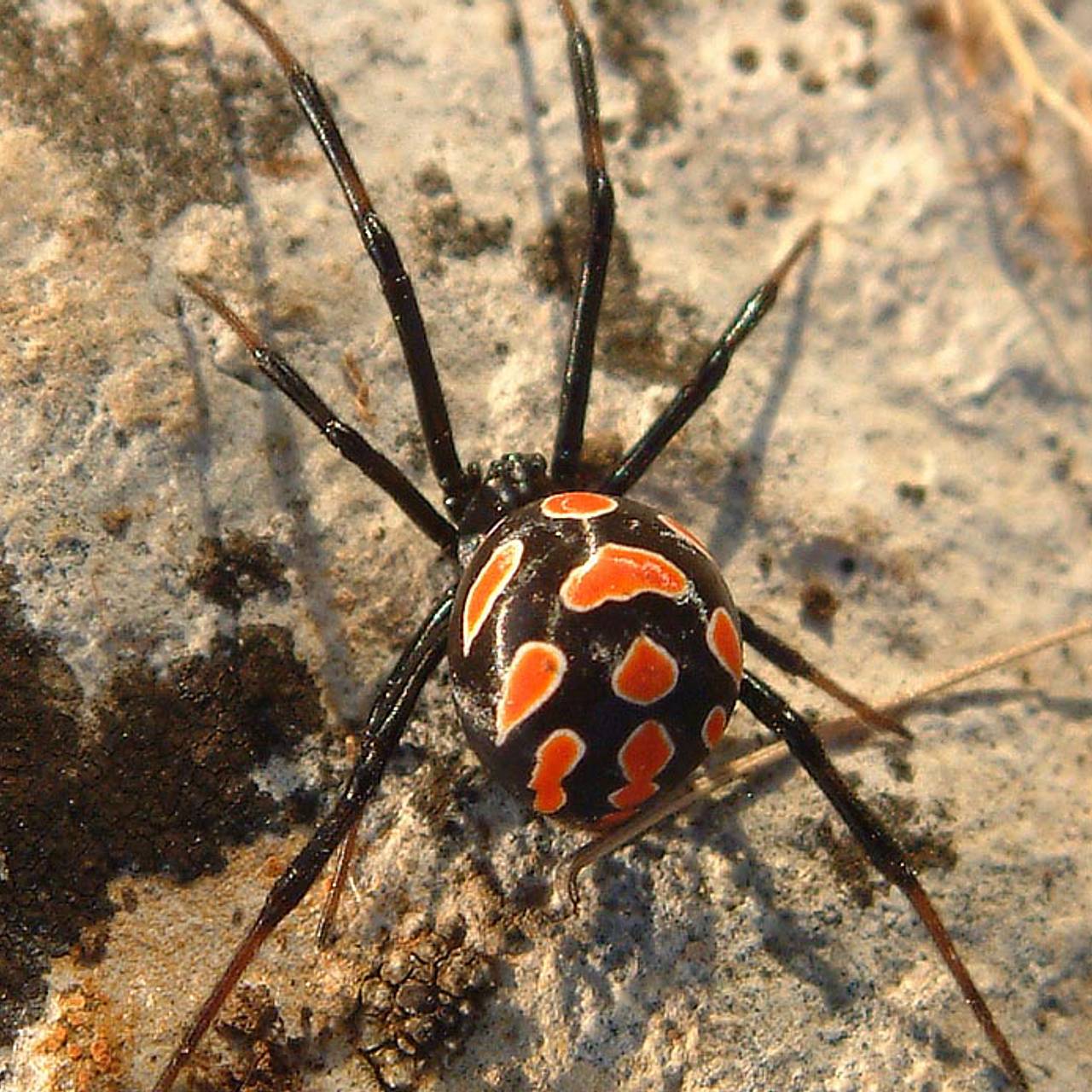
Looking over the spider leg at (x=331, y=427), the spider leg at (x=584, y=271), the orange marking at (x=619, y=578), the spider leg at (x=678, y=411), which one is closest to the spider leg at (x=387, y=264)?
the spider leg at (x=331, y=427)

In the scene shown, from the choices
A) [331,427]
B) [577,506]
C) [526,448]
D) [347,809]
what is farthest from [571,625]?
[526,448]

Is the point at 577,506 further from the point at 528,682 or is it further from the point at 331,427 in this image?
the point at 331,427

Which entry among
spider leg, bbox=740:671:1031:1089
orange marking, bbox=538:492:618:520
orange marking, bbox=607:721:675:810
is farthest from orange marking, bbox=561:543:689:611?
spider leg, bbox=740:671:1031:1089

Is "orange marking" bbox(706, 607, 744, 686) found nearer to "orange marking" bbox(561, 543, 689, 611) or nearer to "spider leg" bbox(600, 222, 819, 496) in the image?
"orange marking" bbox(561, 543, 689, 611)

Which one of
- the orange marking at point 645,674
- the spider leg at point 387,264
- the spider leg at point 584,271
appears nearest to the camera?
the orange marking at point 645,674

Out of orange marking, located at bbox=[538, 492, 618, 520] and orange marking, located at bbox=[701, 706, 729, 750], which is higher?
orange marking, located at bbox=[538, 492, 618, 520]

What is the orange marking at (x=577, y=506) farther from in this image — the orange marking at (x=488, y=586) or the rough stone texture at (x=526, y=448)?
the rough stone texture at (x=526, y=448)
